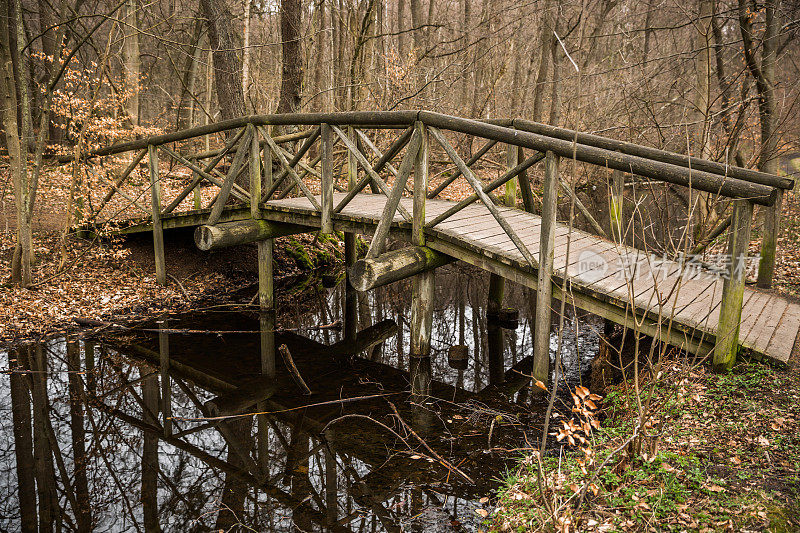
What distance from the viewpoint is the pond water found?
13.1ft

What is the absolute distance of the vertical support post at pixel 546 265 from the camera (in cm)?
497

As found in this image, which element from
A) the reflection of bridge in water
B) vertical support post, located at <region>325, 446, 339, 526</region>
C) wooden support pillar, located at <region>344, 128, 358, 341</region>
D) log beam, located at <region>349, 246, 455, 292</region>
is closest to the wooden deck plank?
the reflection of bridge in water

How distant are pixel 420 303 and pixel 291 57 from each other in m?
5.72

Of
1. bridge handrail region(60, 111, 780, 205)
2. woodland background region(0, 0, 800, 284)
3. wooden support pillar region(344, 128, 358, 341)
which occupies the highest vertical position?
woodland background region(0, 0, 800, 284)

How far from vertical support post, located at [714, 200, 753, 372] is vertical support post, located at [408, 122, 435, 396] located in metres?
2.85

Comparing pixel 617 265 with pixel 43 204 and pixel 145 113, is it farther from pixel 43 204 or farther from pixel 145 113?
pixel 145 113

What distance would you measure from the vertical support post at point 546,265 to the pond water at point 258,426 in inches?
20.2

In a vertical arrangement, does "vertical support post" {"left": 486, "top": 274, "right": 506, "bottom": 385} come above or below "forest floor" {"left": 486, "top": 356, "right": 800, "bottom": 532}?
below

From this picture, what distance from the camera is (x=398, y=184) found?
5930 millimetres

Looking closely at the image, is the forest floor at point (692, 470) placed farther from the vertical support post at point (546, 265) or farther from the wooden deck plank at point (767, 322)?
the vertical support post at point (546, 265)

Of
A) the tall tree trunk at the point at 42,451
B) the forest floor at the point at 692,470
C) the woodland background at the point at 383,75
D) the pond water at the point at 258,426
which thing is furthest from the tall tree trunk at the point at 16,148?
the forest floor at the point at 692,470

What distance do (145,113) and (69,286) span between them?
54.3 feet

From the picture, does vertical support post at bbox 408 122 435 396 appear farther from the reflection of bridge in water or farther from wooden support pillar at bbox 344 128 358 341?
wooden support pillar at bbox 344 128 358 341

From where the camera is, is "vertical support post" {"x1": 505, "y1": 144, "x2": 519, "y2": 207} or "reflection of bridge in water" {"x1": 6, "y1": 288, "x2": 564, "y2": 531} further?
"vertical support post" {"x1": 505, "y1": 144, "x2": 519, "y2": 207}
